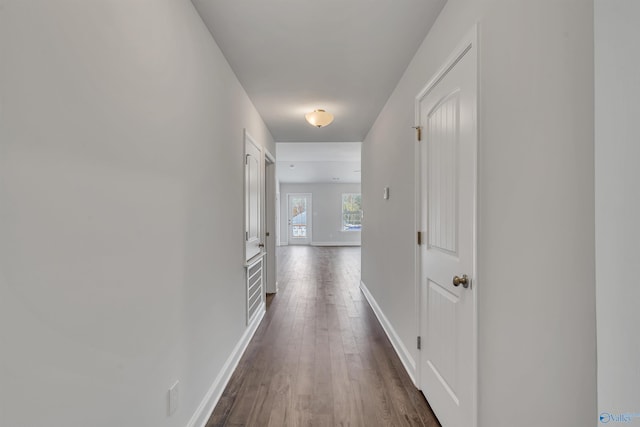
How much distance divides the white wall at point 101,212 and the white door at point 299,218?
10.1m

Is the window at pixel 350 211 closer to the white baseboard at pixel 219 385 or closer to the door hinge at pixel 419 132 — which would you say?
the white baseboard at pixel 219 385

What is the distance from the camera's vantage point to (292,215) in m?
12.1

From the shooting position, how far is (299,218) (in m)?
12.1

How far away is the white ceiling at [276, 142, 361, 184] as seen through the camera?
649 cm

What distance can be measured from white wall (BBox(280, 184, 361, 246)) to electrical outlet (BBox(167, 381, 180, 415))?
10344 mm

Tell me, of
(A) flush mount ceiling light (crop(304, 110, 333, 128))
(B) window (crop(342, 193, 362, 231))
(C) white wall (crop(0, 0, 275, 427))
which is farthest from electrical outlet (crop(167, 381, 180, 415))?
(B) window (crop(342, 193, 362, 231))

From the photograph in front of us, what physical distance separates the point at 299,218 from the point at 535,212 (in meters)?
11.2

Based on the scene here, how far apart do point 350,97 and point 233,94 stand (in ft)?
3.96

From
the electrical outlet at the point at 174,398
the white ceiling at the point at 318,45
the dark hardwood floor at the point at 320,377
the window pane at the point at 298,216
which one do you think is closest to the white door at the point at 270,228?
the dark hardwood floor at the point at 320,377

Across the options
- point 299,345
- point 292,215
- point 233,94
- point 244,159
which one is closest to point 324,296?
point 299,345

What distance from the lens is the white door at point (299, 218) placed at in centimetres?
1199

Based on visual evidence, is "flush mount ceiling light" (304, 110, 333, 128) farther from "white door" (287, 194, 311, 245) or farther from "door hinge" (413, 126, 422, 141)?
"white door" (287, 194, 311, 245)

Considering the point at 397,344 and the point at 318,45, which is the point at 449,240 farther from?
the point at 318,45

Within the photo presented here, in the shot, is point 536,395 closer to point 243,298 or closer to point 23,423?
point 23,423
